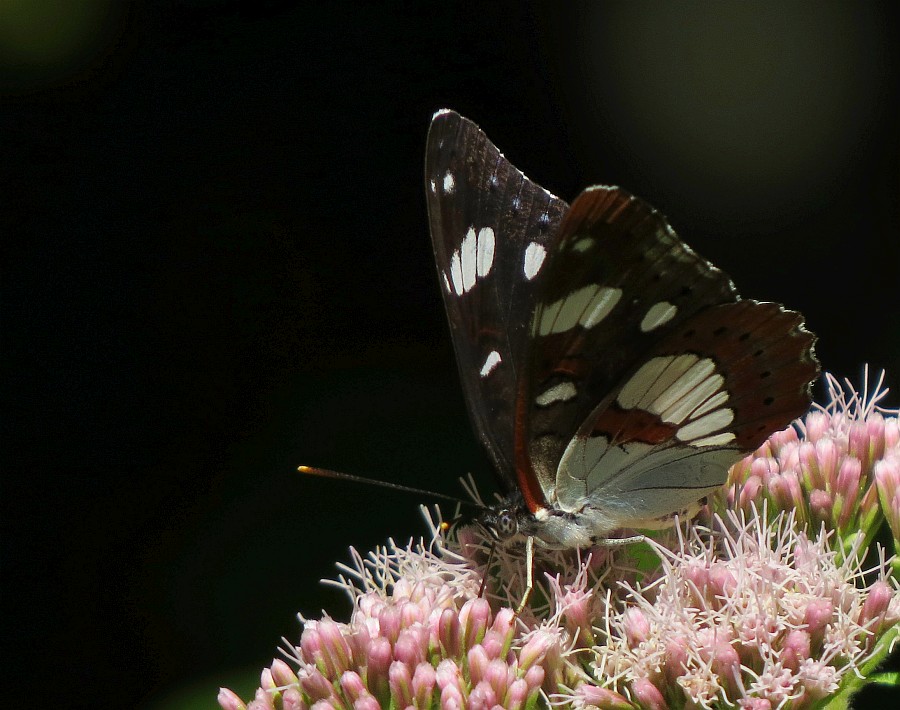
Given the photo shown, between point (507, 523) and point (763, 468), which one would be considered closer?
point (507, 523)

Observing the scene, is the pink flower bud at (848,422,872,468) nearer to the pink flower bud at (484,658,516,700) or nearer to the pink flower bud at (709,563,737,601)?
the pink flower bud at (709,563,737,601)

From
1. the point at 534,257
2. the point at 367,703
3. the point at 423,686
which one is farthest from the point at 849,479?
the point at 367,703

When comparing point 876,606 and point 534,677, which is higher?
point 534,677

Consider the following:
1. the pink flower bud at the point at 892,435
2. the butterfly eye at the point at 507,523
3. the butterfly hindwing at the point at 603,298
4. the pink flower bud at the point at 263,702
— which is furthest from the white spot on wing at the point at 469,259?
the pink flower bud at the point at 892,435

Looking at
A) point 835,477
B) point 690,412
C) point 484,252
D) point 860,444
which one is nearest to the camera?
point 690,412

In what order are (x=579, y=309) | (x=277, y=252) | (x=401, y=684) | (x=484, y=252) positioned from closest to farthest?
(x=579, y=309) < (x=401, y=684) < (x=484, y=252) < (x=277, y=252)

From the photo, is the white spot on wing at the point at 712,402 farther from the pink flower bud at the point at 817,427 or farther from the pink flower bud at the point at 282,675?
the pink flower bud at the point at 282,675

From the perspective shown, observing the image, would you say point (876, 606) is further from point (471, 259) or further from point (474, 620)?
point (471, 259)
